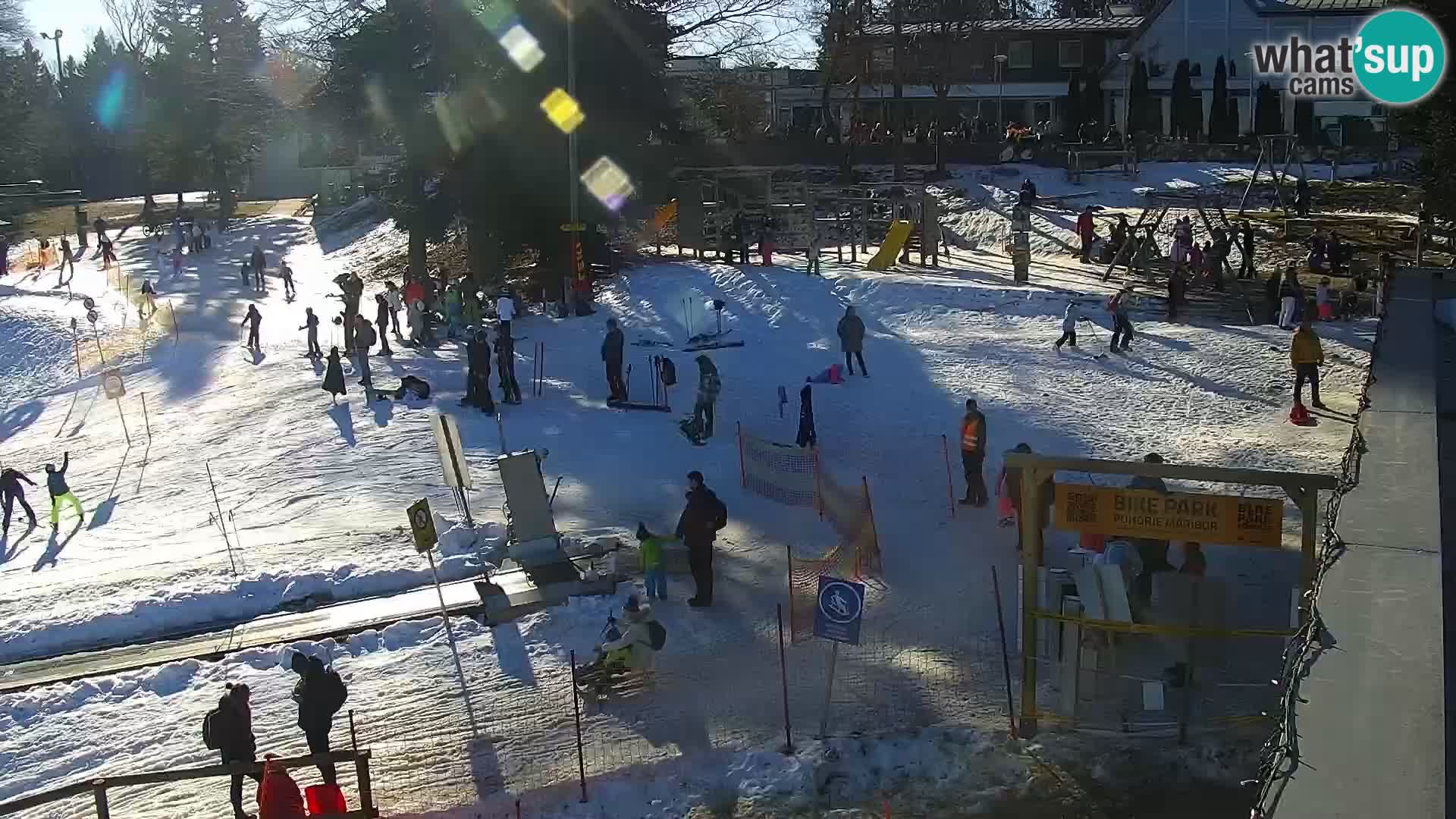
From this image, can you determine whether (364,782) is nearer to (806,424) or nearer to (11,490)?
(806,424)

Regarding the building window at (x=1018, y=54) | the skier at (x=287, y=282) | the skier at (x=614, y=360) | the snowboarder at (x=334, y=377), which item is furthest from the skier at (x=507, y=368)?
the building window at (x=1018, y=54)

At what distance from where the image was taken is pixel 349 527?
56.6ft

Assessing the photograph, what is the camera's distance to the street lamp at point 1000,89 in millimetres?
52656

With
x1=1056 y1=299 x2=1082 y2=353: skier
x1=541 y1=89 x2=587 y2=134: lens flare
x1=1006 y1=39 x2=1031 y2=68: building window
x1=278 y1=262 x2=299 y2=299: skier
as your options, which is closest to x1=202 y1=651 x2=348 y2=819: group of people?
x1=1056 y1=299 x2=1082 y2=353: skier

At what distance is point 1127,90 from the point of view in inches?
2028

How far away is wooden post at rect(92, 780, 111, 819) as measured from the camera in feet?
Result: 29.0

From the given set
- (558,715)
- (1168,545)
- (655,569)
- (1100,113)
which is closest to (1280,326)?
(1168,545)

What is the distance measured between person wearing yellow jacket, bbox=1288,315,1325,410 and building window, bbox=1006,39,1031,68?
40757 mm

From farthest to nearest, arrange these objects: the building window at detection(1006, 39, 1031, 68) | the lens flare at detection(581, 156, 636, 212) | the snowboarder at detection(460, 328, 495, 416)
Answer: the building window at detection(1006, 39, 1031, 68) < the lens flare at detection(581, 156, 636, 212) < the snowboarder at detection(460, 328, 495, 416)

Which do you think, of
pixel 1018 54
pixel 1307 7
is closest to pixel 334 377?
pixel 1307 7

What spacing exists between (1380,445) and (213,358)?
Answer: 2785 centimetres

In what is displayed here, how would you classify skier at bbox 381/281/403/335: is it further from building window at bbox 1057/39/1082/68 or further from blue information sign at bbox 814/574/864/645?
building window at bbox 1057/39/1082/68

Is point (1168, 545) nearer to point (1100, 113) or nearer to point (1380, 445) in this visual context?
point (1380, 445)

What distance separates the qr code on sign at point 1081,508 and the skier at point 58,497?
15155 mm
